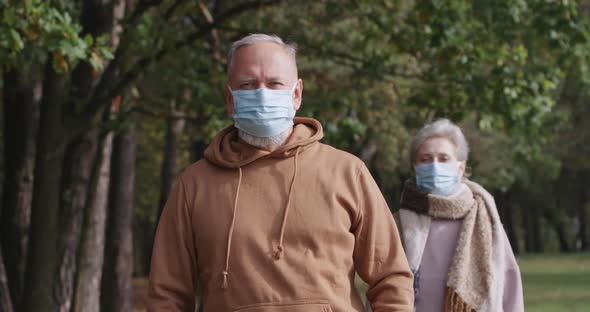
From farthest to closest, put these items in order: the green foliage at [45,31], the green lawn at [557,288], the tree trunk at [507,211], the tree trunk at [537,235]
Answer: the tree trunk at [537,235]
the tree trunk at [507,211]
the green lawn at [557,288]
the green foliage at [45,31]

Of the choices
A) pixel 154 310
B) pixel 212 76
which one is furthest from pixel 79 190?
pixel 154 310

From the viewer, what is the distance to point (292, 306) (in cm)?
331

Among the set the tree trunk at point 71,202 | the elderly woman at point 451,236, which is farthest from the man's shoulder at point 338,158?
the tree trunk at point 71,202

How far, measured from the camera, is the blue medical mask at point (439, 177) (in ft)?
18.5

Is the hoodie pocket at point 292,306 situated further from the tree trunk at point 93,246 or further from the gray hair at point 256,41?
the tree trunk at point 93,246

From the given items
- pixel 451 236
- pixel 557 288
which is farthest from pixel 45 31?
pixel 557 288

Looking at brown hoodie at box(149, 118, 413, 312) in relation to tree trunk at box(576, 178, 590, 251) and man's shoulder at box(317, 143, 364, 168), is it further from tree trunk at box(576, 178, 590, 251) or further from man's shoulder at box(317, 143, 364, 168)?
tree trunk at box(576, 178, 590, 251)

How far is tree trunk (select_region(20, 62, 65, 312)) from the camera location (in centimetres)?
1079

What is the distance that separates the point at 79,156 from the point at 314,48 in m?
3.12

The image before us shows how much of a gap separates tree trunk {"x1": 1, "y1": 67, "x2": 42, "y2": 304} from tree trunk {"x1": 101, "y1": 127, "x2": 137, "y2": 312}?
359cm

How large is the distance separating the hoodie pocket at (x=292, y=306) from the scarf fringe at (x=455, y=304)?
2.18 metres

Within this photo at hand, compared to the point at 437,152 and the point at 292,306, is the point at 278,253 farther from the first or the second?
the point at 437,152

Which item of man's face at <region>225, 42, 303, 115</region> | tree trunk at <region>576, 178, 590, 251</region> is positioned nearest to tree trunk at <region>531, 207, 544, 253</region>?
tree trunk at <region>576, 178, 590, 251</region>

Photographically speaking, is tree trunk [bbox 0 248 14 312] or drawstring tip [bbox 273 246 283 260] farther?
tree trunk [bbox 0 248 14 312]
